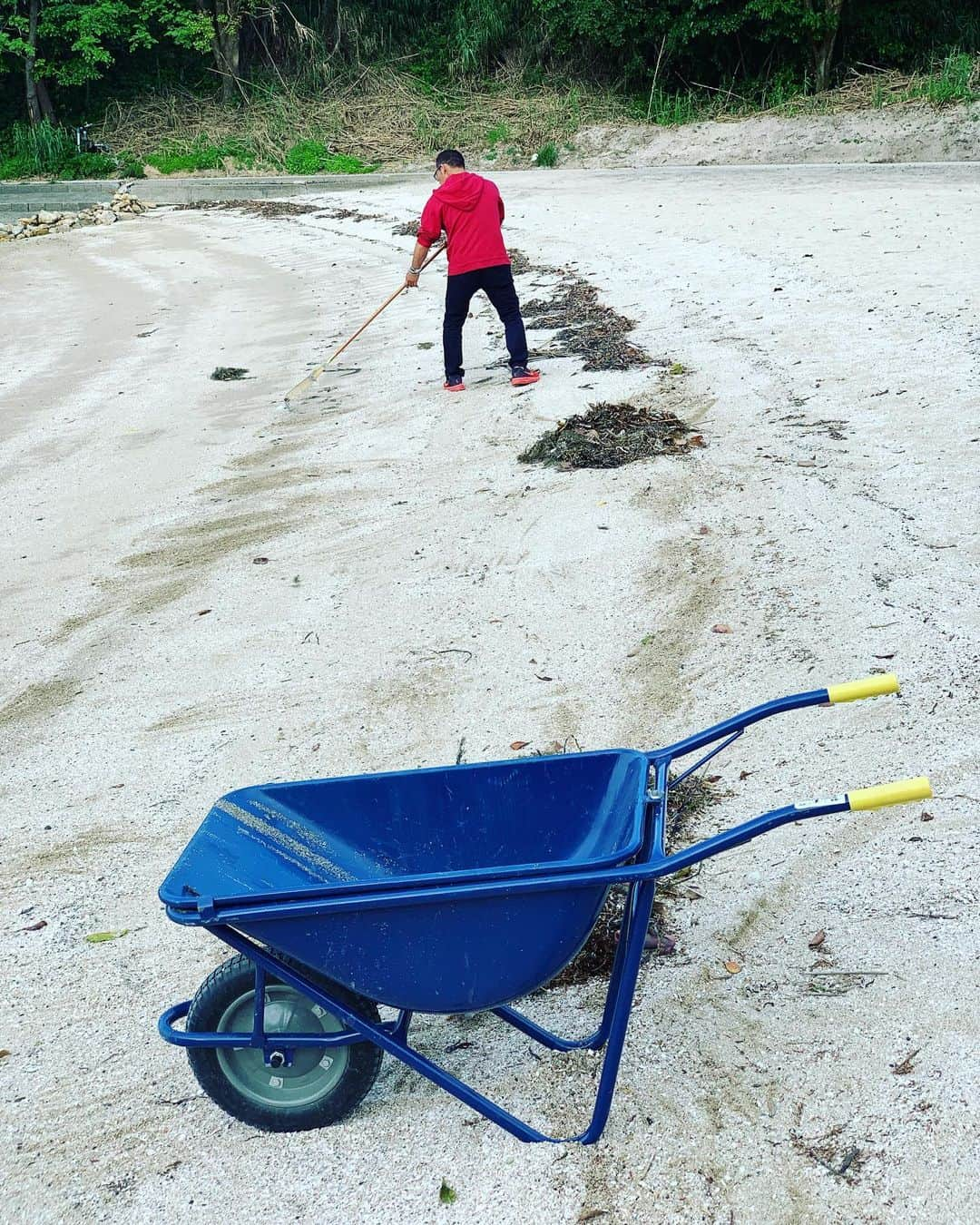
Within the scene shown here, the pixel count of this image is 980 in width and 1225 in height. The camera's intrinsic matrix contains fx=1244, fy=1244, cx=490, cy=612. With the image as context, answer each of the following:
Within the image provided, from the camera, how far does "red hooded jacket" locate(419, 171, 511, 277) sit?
8.75 metres

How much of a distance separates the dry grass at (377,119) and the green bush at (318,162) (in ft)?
0.91

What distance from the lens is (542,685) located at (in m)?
4.83

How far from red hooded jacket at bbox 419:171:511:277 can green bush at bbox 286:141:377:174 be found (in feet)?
54.4

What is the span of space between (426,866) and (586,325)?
25.6ft

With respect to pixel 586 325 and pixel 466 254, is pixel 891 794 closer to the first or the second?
pixel 466 254

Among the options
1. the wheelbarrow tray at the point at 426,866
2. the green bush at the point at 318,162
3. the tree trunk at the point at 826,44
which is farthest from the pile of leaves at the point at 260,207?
the wheelbarrow tray at the point at 426,866

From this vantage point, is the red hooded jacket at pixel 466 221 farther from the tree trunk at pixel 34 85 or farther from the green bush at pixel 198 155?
the tree trunk at pixel 34 85

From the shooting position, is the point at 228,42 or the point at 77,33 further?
the point at 228,42

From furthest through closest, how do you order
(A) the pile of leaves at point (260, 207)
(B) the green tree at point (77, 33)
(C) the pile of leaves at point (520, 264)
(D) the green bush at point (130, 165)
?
(B) the green tree at point (77, 33)
(D) the green bush at point (130, 165)
(A) the pile of leaves at point (260, 207)
(C) the pile of leaves at point (520, 264)

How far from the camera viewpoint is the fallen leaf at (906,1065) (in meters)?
2.75

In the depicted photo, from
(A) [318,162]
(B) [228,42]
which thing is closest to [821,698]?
(A) [318,162]

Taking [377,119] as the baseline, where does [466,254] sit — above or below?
below

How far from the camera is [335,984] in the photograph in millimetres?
2682

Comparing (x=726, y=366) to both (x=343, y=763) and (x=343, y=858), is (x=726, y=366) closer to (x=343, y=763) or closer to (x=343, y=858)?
(x=343, y=763)
